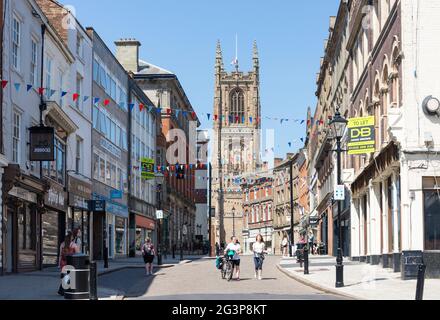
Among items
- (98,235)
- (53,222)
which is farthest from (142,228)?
(53,222)

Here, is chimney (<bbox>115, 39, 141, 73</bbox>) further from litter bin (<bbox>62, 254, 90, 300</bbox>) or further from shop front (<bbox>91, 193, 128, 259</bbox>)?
litter bin (<bbox>62, 254, 90, 300</bbox>)

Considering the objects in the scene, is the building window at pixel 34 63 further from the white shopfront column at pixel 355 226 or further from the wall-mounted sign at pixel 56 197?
the white shopfront column at pixel 355 226

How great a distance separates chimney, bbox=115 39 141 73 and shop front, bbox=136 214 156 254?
1481cm

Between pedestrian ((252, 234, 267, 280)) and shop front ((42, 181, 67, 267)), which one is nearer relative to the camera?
pedestrian ((252, 234, 267, 280))

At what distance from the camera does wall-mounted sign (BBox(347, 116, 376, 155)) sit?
28127mm

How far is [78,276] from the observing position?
60.0 feet

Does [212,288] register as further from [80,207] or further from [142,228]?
[142,228]

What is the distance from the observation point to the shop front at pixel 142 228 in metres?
62.2

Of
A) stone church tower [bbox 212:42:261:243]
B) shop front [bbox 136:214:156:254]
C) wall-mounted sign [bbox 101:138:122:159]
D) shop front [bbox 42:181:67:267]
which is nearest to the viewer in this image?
shop front [bbox 42:181:67:267]

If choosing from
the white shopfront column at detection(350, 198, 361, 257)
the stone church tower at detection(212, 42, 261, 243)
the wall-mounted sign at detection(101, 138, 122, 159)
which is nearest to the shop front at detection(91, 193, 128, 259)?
the wall-mounted sign at detection(101, 138, 122, 159)

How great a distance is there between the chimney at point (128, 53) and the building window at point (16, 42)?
42017mm

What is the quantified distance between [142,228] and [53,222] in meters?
29.0

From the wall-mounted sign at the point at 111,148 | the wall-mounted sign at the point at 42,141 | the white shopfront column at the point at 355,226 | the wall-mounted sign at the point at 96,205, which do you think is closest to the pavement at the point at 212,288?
the wall-mounted sign at the point at 42,141
